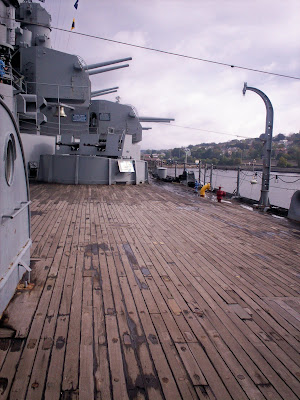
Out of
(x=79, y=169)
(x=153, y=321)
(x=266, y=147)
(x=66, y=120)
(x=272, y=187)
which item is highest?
(x=66, y=120)

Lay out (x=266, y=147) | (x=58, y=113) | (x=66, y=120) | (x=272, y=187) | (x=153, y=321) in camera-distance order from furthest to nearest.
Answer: (x=272, y=187)
(x=66, y=120)
(x=58, y=113)
(x=266, y=147)
(x=153, y=321)

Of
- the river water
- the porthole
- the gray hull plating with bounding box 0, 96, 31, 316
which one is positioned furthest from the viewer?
the river water

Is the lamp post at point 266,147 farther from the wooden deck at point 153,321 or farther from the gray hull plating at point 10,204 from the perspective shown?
the gray hull plating at point 10,204

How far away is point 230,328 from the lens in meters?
2.22

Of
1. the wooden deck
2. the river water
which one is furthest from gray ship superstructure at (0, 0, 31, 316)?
the river water

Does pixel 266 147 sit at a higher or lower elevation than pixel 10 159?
higher

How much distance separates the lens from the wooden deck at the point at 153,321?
1646 millimetres

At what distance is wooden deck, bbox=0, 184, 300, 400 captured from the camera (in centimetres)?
165

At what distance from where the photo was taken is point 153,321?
2.28m

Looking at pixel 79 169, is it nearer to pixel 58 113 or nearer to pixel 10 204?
pixel 58 113

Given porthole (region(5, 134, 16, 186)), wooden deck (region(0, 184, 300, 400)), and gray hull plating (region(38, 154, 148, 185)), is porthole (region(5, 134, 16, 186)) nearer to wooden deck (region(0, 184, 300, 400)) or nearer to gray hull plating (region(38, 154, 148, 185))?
wooden deck (region(0, 184, 300, 400))

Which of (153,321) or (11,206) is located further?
(11,206)

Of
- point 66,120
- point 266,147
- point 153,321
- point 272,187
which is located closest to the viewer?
point 153,321

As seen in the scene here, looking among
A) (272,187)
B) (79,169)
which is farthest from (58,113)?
(272,187)
